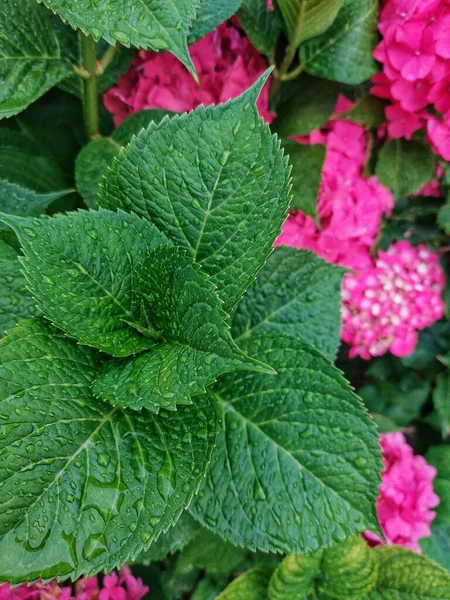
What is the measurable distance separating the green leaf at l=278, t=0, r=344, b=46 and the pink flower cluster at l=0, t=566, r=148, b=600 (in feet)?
2.59

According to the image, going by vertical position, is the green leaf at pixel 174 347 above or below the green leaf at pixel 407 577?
above

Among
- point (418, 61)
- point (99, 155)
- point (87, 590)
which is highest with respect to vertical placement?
point (418, 61)

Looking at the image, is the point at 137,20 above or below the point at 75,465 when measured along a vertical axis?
above

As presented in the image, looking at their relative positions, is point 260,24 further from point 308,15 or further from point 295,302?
point 295,302

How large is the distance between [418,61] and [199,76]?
1.01 feet

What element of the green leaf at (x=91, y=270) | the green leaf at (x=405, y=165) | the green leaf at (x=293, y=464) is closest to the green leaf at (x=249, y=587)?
the green leaf at (x=293, y=464)

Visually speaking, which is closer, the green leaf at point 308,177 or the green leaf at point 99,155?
the green leaf at point 99,155

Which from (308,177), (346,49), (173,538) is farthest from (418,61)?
(173,538)

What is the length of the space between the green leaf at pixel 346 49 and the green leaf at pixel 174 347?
46 centimetres

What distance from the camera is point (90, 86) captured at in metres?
0.74

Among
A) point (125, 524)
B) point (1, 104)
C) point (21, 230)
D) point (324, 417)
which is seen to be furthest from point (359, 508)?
point (1, 104)

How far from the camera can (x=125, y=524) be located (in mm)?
470

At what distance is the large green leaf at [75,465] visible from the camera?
44 cm

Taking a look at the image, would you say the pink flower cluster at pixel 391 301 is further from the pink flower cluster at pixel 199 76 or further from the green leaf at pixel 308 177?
the pink flower cluster at pixel 199 76
